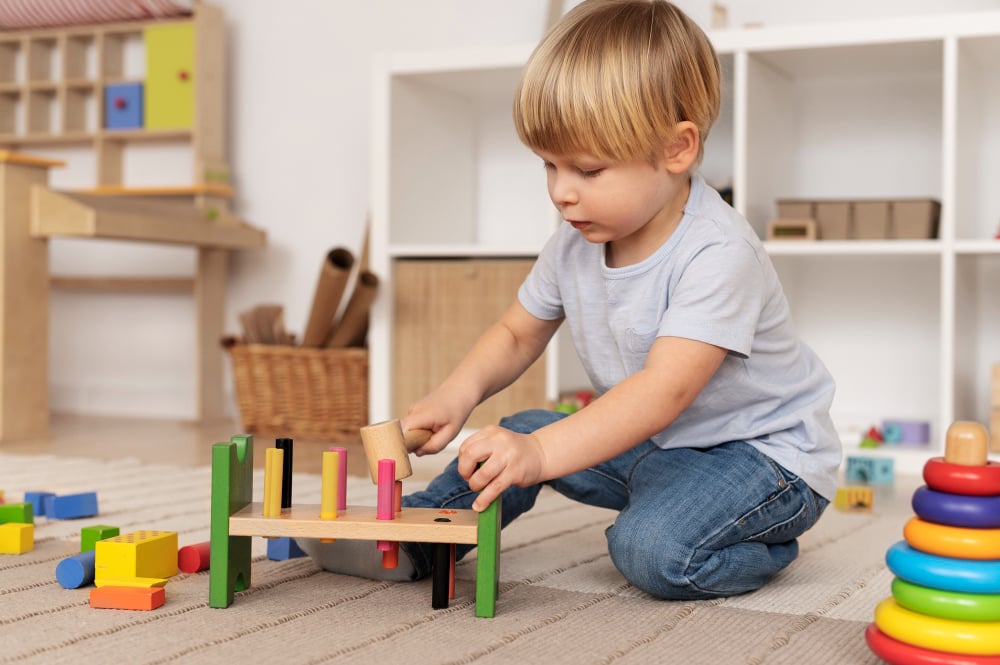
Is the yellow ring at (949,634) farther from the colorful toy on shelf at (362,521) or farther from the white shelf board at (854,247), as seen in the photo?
the white shelf board at (854,247)

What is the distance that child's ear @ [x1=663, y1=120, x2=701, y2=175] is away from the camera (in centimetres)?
89

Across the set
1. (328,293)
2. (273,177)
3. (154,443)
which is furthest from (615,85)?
(273,177)

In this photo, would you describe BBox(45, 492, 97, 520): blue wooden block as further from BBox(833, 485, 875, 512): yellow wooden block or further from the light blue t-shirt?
BBox(833, 485, 875, 512): yellow wooden block

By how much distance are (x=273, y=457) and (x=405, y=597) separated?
165mm

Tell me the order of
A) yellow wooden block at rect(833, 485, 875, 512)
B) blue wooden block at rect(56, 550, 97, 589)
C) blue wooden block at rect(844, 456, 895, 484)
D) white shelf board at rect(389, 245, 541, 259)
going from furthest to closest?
white shelf board at rect(389, 245, 541, 259)
blue wooden block at rect(844, 456, 895, 484)
yellow wooden block at rect(833, 485, 875, 512)
blue wooden block at rect(56, 550, 97, 589)

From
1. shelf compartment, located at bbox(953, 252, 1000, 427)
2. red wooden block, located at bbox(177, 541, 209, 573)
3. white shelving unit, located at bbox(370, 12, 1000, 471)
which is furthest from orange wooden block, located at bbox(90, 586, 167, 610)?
shelf compartment, located at bbox(953, 252, 1000, 427)

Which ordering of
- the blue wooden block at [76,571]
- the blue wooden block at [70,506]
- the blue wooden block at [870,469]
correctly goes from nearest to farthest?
the blue wooden block at [76,571] < the blue wooden block at [70,506] < the blue wooden block at [870,469]

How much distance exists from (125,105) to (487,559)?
1945mm

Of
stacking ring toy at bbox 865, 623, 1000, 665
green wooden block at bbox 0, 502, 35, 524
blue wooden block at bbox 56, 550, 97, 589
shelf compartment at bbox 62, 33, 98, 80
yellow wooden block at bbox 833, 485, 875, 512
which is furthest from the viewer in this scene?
shelf compartment at bbox 62, 33, 98, 80

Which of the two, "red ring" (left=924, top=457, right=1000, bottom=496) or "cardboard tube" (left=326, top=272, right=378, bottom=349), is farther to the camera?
"cardboard tube" (left=326, top=272, right=378, bottom=349)

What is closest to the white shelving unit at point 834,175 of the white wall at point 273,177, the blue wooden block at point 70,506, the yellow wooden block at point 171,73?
the white wall at point 273,177

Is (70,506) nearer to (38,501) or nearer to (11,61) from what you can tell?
(38,501)

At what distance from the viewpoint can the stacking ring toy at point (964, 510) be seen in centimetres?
67

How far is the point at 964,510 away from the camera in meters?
0.68
